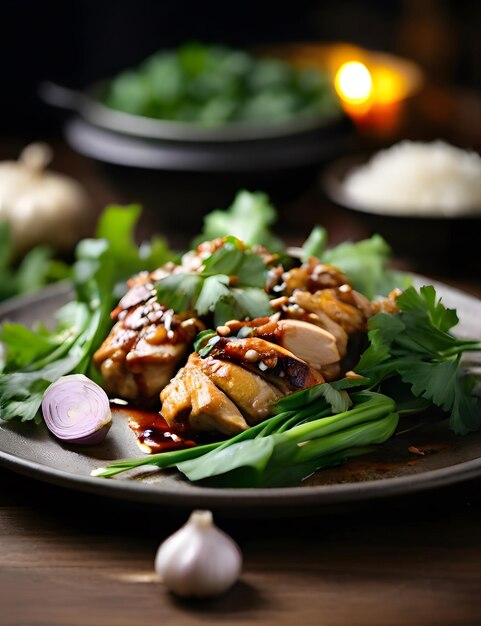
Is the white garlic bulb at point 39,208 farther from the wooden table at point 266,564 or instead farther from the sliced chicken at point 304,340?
the wooden table at point 266,564

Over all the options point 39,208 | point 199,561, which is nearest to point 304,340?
point 199,561

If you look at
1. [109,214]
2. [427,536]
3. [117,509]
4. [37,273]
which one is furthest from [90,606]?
[37,273]

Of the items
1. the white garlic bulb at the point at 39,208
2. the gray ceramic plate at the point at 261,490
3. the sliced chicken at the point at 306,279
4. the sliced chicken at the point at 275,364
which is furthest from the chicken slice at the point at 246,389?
the white garlic bulb at the point at 39,208

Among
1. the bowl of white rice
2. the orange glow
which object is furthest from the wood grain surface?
the orange glow

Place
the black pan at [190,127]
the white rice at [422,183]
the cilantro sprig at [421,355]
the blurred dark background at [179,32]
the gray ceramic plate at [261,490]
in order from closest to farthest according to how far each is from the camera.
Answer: the gray ceramic plate at [261,490]
the cilantro sprig at [421,355]
the white rice at [422,183]
the black pan at [190,127]
the blurred dark background at [179,32]

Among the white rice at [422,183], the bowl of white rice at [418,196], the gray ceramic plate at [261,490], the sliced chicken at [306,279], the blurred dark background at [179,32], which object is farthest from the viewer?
the blurred dark background at [179,32]

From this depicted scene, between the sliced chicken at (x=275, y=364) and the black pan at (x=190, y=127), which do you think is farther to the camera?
the black pan at (x=190, y=127)

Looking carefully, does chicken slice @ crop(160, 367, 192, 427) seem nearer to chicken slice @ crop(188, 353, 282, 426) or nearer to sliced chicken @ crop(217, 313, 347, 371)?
chicken slice @ crop(188, 353, 282, 426)

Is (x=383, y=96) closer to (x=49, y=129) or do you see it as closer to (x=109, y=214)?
(x=109, y=214)
